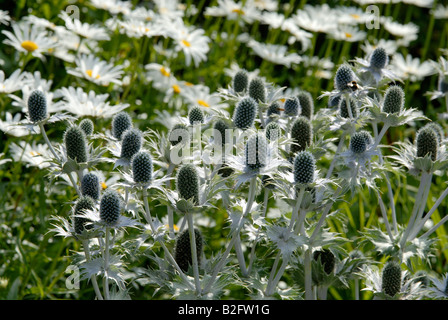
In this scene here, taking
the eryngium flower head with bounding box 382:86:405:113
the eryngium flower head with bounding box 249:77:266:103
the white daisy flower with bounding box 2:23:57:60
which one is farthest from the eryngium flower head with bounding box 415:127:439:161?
the white daisy flower with bounding box 2:23:57:60

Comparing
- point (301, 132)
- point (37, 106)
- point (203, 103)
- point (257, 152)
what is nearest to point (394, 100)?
point (301, 132)

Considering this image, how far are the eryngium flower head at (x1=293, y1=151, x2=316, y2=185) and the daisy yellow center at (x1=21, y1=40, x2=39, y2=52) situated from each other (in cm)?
237

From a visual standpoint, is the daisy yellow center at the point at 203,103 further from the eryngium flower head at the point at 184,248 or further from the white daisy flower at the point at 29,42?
the eryngium flower head at the point at 184,248

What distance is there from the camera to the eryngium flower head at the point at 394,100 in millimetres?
2348

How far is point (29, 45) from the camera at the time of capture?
12.0ft

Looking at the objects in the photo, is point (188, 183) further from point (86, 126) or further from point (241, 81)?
point (241, 81)

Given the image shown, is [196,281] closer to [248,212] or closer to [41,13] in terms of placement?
[248,212]

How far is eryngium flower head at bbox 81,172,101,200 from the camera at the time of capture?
7.26ft

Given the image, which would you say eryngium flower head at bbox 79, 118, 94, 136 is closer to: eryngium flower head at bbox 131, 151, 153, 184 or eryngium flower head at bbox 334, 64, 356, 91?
eryngium flower head at bbox 131, 151, 153, 184

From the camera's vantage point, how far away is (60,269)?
10.2ft

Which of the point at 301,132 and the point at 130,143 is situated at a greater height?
the point at 301,132

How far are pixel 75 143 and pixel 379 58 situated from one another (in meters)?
1.43
